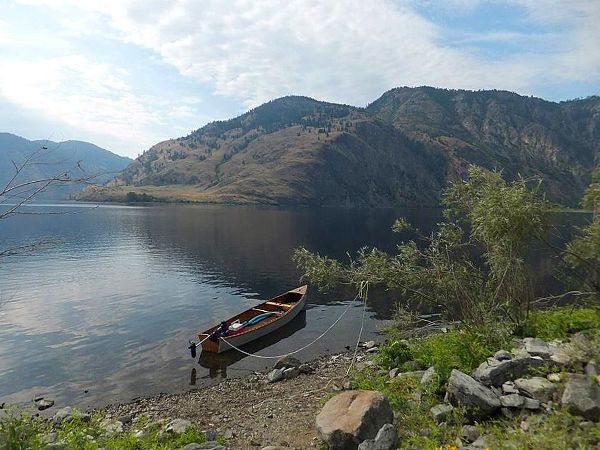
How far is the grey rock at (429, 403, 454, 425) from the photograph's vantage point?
10672 mm

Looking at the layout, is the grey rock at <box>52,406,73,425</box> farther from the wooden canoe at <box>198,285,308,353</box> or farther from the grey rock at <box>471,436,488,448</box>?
the grey rock at <box>471,436,488,448</box>

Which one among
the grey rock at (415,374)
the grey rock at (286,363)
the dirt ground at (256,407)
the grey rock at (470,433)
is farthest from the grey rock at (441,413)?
the grey rock at (286,363)

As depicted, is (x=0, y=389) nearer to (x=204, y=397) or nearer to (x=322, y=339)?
(x=204, y=397)

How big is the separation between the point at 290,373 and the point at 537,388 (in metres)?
15.0

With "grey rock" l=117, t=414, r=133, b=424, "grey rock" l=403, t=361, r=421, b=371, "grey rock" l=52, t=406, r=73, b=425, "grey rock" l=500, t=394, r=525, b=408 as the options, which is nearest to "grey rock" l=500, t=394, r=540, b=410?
"grey rock" l=500, t=394, r=525, b=408

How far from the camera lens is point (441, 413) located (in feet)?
35.2

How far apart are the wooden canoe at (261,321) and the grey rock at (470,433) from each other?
20272mm

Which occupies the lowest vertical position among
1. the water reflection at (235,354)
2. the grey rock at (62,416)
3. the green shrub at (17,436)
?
the water reflection at (235,354)

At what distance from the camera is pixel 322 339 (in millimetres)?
31250

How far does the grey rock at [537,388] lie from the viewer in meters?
9.65

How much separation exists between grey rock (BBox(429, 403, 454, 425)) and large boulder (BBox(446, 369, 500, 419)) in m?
0.30

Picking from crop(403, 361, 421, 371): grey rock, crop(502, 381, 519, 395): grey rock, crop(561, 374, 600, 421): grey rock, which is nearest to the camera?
crop(561, 374, 600, 421): grey rock

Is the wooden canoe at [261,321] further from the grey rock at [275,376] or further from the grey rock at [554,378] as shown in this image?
the grey rock at [554,378]

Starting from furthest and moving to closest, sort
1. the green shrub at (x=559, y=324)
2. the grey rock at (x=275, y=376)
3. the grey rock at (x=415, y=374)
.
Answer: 1. the grey rock at (x=275, y=376)
2. the green shrub at (x=559, y=324)
3. the grey rock at (x=415, y=374)
